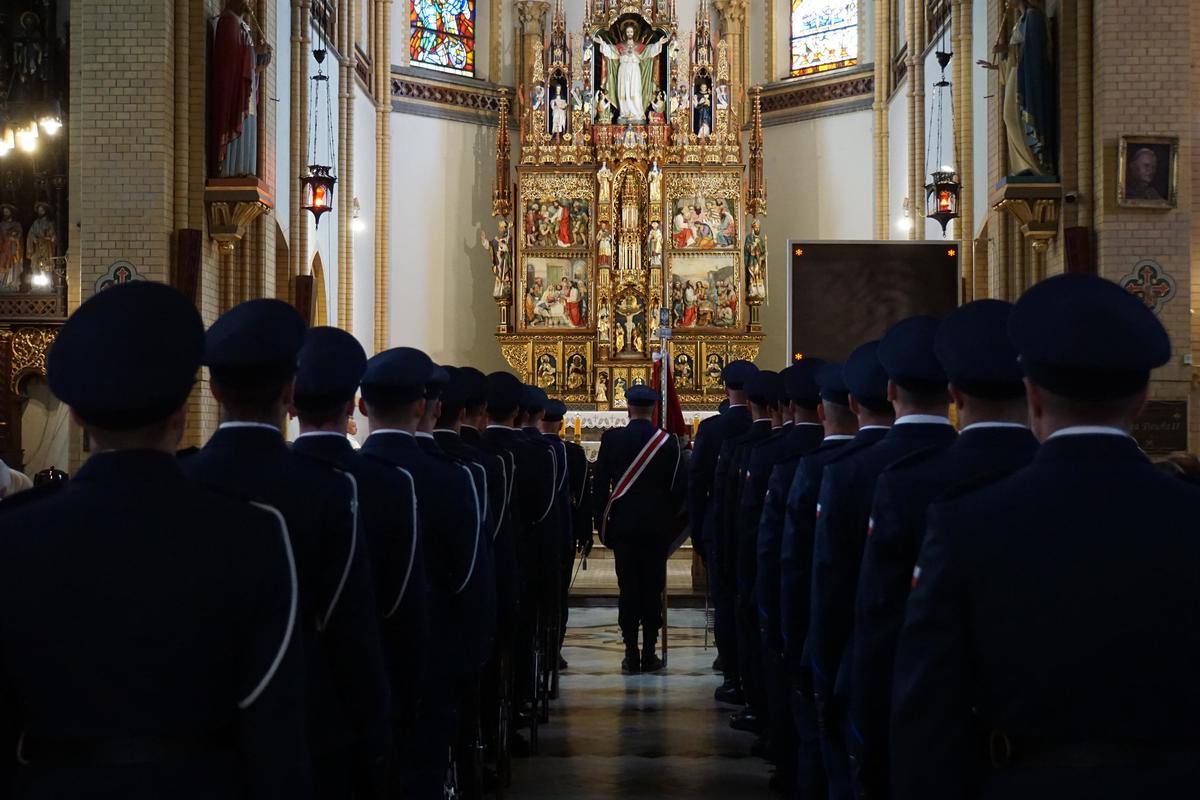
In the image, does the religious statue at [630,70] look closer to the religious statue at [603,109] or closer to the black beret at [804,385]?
the religious statue at [603,109]

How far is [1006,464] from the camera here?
347 cm

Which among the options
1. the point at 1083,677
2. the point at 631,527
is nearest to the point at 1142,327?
the point at 1083,677

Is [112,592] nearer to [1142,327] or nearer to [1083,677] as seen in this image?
[1083,677]

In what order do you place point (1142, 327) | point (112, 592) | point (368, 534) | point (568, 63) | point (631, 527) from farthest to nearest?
point (568, 63), point (631, 527), point (368, 534), point (1142, 327), point (112, 592)

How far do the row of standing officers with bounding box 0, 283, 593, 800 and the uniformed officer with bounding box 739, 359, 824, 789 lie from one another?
1360mm

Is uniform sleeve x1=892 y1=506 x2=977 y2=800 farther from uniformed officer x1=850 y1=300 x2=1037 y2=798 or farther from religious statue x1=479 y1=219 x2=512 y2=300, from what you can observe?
religious statue x1=479 y1=219 x2=512 y2=300

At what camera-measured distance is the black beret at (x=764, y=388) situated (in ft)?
28.3

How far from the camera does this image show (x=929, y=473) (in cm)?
361

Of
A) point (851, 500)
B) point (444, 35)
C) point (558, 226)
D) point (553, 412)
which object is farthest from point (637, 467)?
point (444, 35)

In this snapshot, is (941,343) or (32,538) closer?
(32,538)

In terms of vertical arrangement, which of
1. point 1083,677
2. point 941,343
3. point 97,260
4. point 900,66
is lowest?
point 1083,677

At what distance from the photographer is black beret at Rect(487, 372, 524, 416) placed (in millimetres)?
8305

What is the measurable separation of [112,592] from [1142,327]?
1918 mm

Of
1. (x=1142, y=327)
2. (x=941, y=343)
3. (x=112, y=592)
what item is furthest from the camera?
(x=941, y=343)
